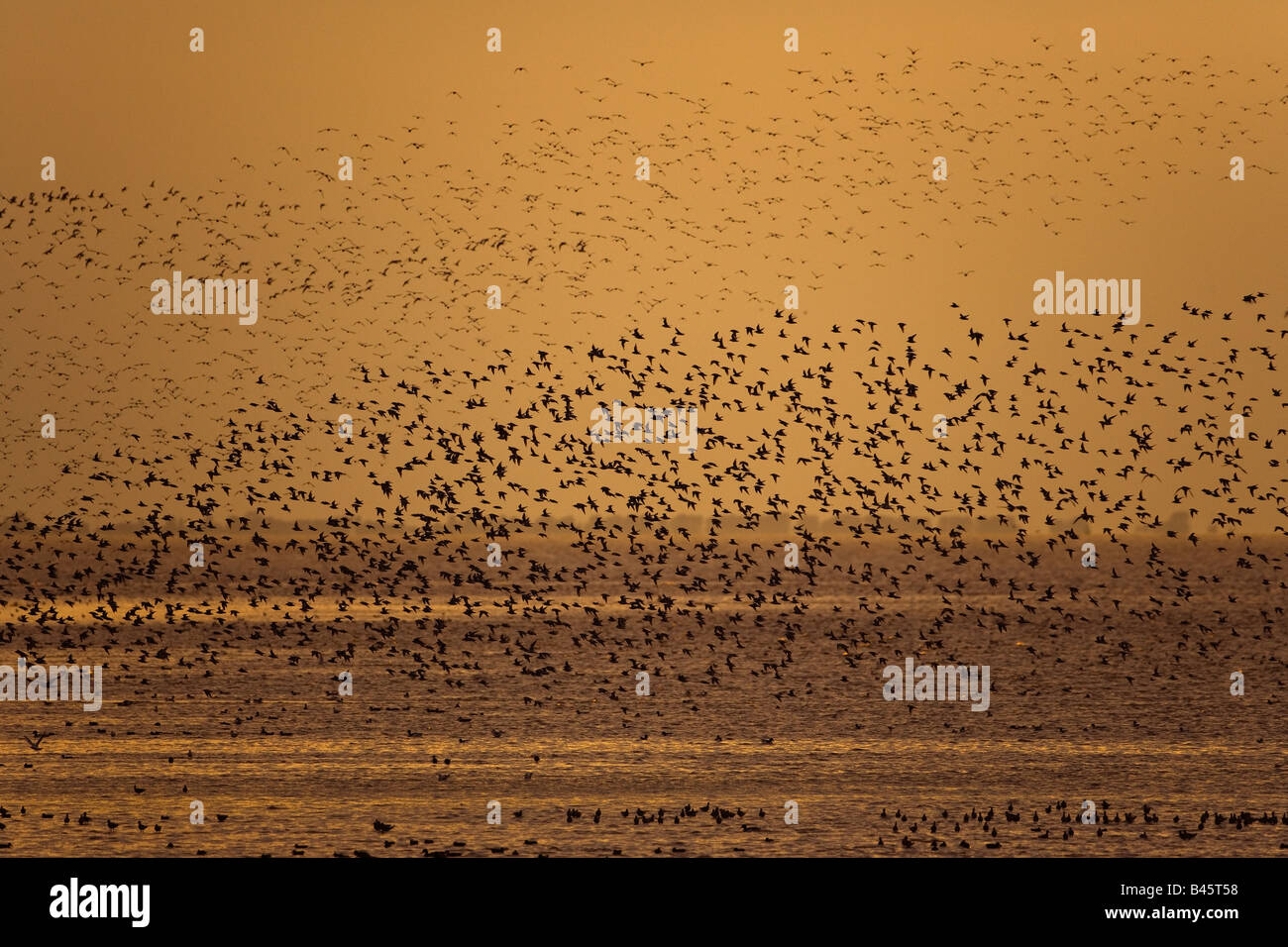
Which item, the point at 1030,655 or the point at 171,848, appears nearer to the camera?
the point at 171,848

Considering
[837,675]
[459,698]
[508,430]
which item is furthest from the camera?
[837,675]

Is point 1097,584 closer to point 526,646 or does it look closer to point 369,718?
point 526,646

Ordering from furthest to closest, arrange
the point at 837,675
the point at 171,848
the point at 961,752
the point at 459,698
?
the point at 837,675, the point at 459,698, the point at 961,752, the point at 171,848

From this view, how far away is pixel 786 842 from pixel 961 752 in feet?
47.7

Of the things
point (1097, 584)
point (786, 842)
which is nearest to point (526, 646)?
point (786, 842)

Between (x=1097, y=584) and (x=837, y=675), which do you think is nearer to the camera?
(x=837, y=675)

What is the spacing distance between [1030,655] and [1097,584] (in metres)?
110

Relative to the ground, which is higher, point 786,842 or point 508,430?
point 508,430

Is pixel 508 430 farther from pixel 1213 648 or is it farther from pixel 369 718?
pixel 1213 648

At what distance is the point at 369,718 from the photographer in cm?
4822

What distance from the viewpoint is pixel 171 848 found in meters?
27.2
